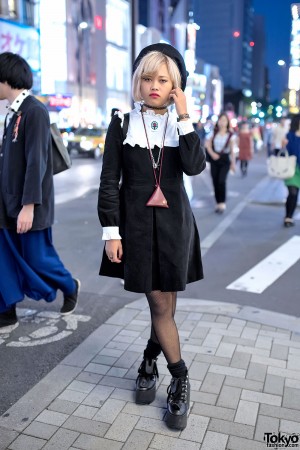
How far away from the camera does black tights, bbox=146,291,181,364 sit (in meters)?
2.70

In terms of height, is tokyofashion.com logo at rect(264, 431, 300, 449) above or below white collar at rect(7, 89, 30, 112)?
below

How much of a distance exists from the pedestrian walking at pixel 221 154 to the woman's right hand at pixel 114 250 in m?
6.98

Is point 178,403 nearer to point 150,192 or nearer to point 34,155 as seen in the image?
point 150,192

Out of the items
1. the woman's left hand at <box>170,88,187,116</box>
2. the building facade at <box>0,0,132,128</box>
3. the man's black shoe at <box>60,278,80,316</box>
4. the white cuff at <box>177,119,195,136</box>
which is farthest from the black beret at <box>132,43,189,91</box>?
the building facade at <box>0,0,132,128</box>

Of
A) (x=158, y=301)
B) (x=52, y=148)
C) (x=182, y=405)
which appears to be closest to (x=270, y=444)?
(x=182, y=405)

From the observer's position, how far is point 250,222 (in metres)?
8.66

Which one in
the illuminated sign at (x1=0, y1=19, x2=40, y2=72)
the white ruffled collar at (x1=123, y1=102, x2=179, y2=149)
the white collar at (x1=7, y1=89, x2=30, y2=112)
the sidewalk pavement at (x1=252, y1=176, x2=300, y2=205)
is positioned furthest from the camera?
the illuminated sign at (x1=0, y1=19, x2=40, y2=72)

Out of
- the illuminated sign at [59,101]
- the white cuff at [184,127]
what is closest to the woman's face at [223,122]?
the white cuff at [184,127]

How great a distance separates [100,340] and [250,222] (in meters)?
5.43

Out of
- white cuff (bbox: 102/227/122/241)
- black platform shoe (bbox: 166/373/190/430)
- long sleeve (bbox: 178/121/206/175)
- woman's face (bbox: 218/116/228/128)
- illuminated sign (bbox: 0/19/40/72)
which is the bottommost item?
black platform shoe (bbox: 166/373/190/430)

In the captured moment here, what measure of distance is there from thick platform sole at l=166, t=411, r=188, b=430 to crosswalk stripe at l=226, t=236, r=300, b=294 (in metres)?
2.51

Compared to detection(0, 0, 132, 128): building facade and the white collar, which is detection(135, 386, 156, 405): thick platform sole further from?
detection(0, 0, 132, 128): building facade

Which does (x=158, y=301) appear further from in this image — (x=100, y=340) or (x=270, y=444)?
(x=100, y=340)

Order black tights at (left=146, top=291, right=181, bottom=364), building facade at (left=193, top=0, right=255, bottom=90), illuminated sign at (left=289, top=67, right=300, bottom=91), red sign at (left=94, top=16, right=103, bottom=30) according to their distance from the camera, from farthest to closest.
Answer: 1. building facade at (left=193, top=0, right=255, bottom=90)
2. illuminated sign at (left=289, top=67, right=300, bottom=91)
3. red sign at (left=94, top=16, right=103, bottom=30)
4. black tights at (left=146, top=291, right=181, bottom=364)
